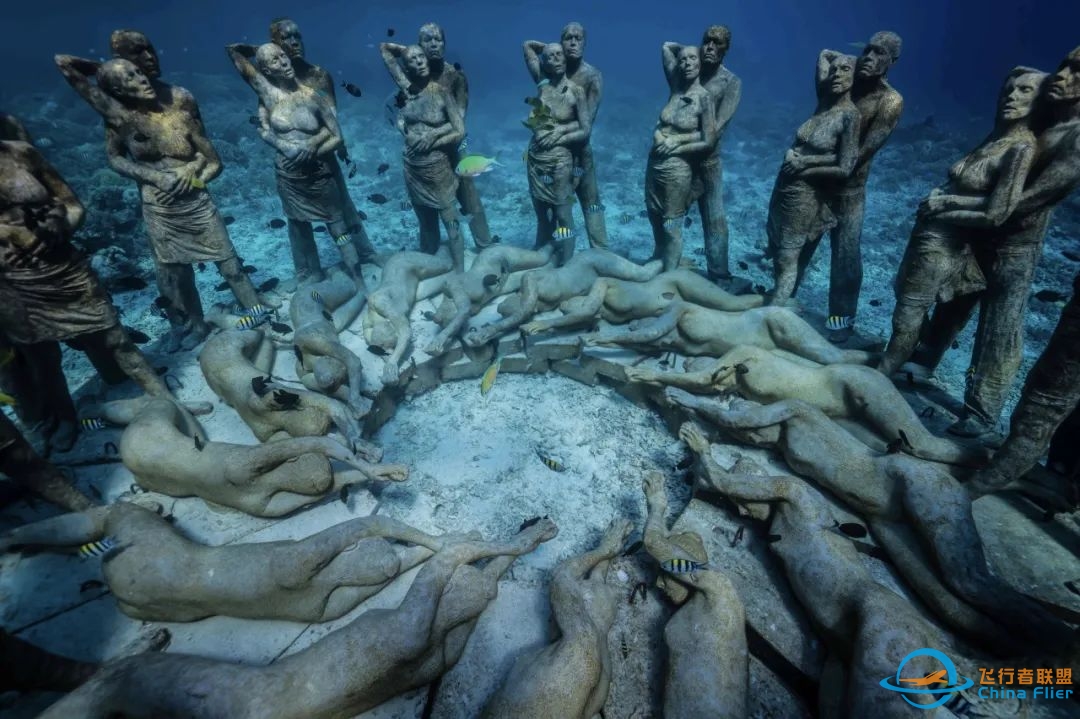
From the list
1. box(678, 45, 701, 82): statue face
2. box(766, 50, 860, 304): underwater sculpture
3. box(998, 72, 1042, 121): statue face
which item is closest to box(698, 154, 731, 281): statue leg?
box(766, 50, 860, 304): underwater sculpture

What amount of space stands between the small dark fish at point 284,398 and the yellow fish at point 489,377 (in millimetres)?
2440

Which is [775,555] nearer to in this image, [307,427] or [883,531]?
[883,531]

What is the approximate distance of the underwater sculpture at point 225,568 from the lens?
3.36m

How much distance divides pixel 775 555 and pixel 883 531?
97cm

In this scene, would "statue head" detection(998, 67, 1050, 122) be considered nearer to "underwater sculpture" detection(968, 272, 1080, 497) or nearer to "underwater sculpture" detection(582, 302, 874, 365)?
"underwater sculpture" detection(968, 272, 1080, 497)

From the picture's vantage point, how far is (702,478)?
15.0 feet

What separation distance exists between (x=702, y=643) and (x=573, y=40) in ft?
28.0

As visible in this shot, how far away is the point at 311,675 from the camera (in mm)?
2789

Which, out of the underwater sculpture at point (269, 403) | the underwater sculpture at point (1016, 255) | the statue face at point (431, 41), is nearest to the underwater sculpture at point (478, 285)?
the underwater sculpture at point (269, 403)

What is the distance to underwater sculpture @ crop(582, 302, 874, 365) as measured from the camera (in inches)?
224

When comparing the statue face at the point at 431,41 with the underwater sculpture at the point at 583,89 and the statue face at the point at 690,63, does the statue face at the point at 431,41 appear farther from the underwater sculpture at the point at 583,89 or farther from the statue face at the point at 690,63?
the statue face at the point at 690,63

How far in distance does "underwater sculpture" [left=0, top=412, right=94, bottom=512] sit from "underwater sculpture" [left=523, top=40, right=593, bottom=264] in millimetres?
6817

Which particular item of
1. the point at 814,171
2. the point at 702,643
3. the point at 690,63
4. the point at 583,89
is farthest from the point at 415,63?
the point at 702,643

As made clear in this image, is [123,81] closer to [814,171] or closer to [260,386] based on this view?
[260,386]
